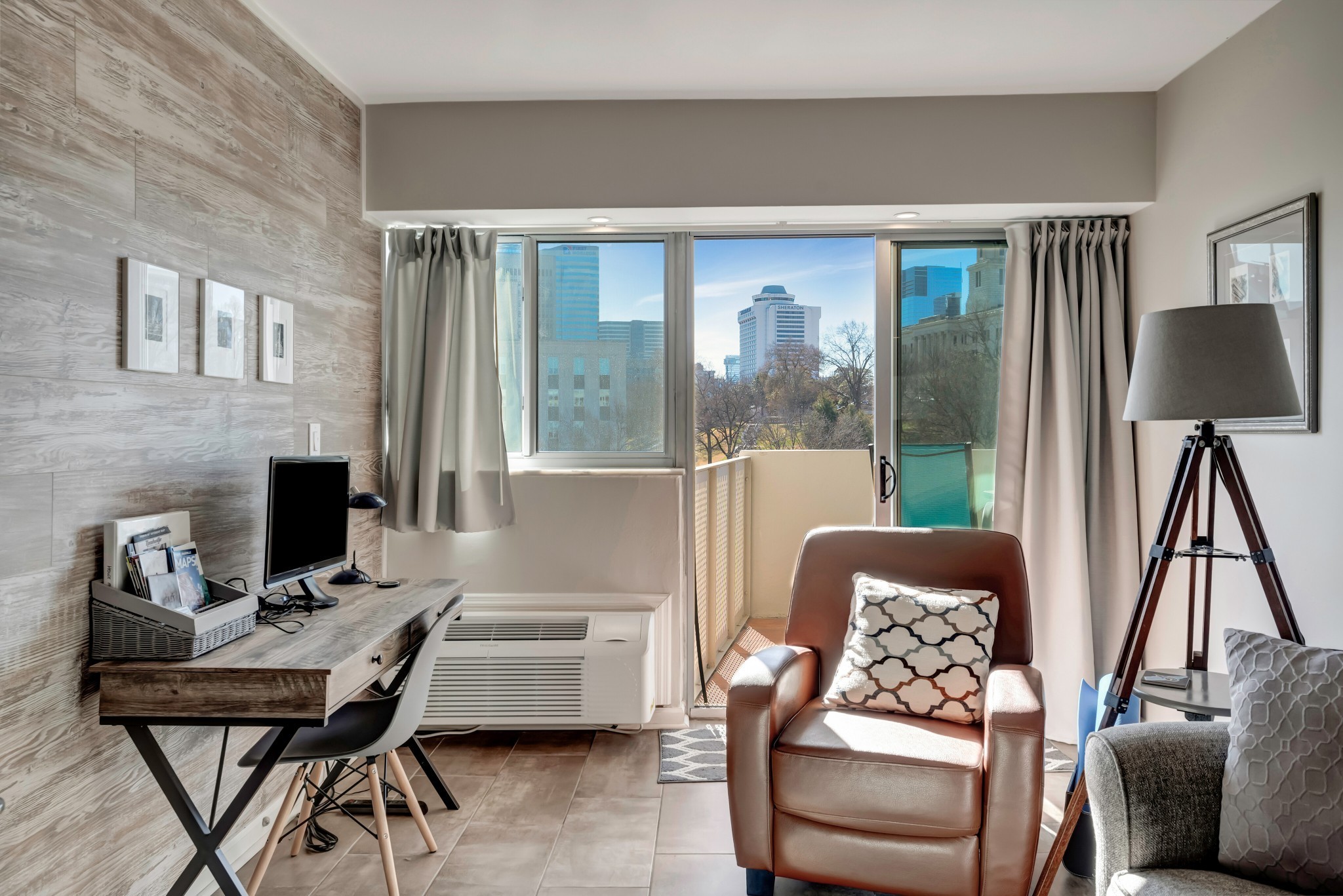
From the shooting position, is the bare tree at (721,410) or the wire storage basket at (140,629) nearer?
the wire storage basket at (140,629)

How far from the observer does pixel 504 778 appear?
3059 millimetres

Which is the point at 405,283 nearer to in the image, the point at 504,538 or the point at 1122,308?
the point at 504,538

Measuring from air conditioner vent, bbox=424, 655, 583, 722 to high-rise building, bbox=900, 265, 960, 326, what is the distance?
6.60 feet

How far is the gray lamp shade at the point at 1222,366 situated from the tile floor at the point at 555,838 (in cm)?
137

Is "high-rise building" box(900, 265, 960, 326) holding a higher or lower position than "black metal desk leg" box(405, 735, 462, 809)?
higher

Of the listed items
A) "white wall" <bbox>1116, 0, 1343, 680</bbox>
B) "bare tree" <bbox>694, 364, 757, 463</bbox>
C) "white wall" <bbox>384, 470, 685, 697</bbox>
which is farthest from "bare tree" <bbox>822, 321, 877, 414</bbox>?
"white wall" <bbox>1116, 0, 1343, 680</bbox>

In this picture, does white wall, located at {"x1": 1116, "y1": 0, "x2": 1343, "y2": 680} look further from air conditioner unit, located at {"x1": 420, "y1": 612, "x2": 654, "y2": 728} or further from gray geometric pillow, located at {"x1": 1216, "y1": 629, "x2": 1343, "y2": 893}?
air conditioner unit, located at {"x1": 420, "y1": 612, "x2": 654, "y2": 728}

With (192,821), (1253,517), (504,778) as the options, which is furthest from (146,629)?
(1253,517)

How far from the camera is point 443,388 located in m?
3.35

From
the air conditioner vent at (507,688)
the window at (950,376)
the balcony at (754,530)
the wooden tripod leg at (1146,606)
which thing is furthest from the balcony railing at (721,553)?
the wooden tripod leg at (1146,606)

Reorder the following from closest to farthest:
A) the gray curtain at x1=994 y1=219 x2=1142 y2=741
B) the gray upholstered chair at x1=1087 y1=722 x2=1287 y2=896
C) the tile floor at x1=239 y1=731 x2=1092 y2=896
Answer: the gray upholstered chair at x1=1087 y1=722 x2=1287 y2=896 → the tile floor at x1=239 y1=731 x2=1092 y2=896 → the gray curtain at x1=994 y1=219 x2=1142 y2=741

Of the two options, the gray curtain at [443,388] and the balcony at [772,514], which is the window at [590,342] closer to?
the gray curtain at [443,388]

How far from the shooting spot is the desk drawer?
6.10 feet

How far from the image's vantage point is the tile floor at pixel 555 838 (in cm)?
233
